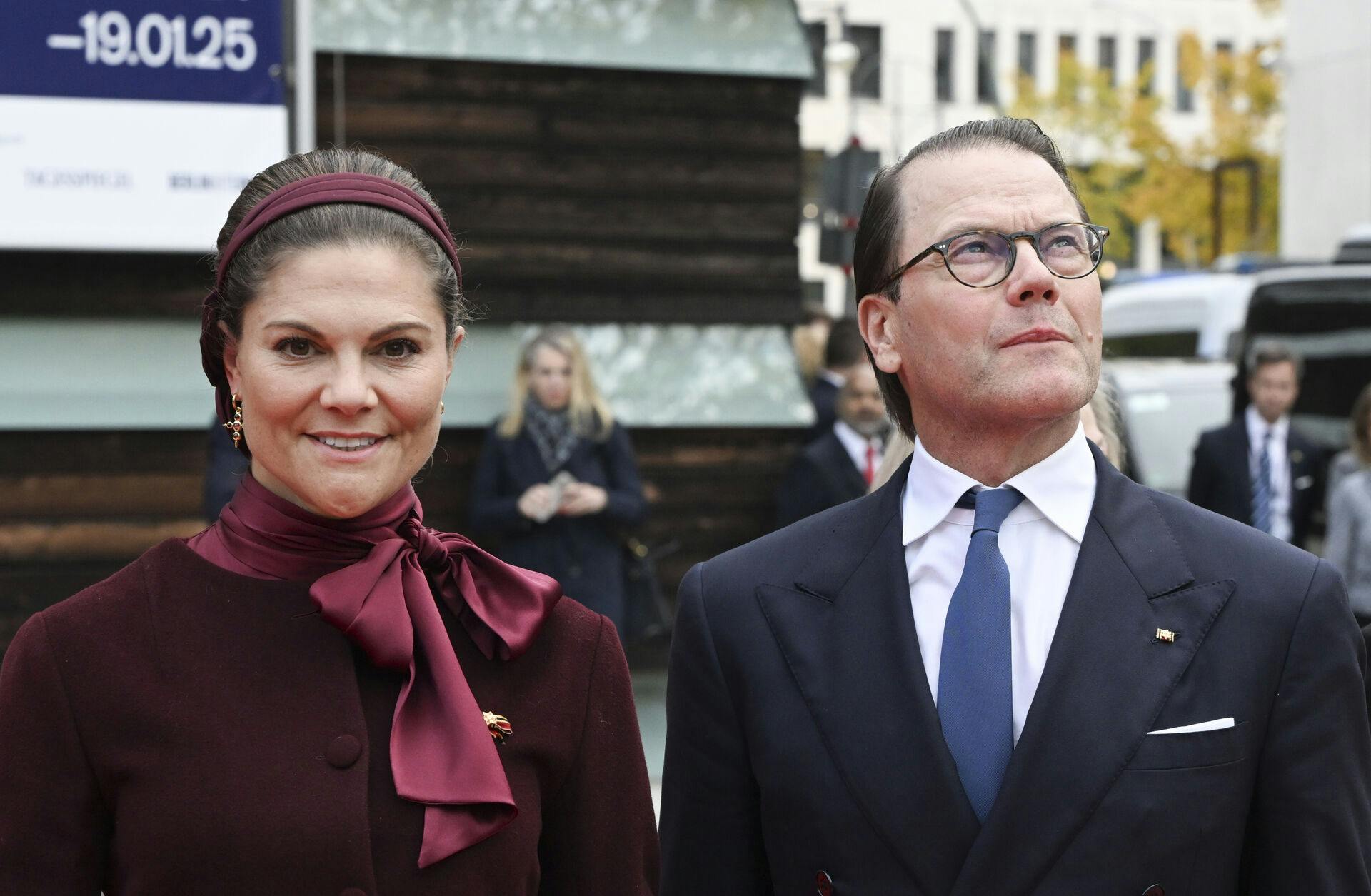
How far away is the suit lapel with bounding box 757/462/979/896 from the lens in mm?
2381

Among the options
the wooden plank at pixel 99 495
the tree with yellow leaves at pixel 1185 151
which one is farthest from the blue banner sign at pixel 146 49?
the tree with yellow leaves at pixel 1185 151

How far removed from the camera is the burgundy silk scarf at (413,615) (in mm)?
2520

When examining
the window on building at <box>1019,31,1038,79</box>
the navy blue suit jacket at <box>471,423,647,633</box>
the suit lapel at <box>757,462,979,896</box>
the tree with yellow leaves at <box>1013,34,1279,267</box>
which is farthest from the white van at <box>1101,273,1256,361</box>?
the window on building at <box>1019,31,1038,79</box>

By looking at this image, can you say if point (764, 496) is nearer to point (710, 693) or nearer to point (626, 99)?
point (626, 99)

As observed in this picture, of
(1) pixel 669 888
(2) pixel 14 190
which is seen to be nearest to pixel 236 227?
(1) pixel 669 888

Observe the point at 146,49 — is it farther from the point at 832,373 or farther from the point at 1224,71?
the point at 1224,71

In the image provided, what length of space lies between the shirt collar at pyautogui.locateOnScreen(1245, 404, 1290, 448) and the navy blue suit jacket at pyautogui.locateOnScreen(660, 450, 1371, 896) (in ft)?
24.2

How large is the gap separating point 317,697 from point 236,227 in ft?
2.32

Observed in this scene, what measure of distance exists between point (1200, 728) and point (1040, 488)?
0.43m

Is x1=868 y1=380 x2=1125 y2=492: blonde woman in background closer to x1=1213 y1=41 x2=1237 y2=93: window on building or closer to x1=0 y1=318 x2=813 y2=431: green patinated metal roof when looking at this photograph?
x1=0 y1=318 x2=813 y2=431: green patinated metal roof

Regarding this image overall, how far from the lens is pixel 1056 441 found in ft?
8.64

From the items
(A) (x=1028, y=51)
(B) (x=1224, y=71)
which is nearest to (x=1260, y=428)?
(B) (x=1224, y=71)

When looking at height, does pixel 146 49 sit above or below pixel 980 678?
above

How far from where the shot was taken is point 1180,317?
17578mm
